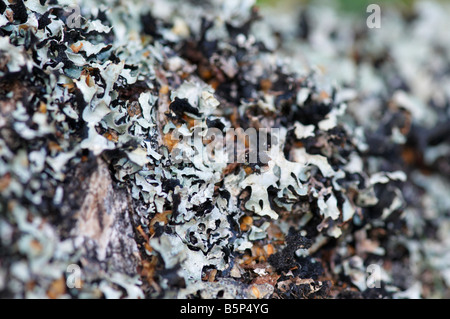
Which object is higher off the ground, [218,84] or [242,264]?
[218,84]

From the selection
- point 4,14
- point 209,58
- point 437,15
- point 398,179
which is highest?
point 437,15

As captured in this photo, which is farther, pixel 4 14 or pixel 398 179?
pixel 398 179

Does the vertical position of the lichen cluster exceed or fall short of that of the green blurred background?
it falls short

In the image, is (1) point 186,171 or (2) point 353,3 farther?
(2) point 353,3

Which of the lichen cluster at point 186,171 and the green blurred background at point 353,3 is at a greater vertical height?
the green blurred background at point 353,3

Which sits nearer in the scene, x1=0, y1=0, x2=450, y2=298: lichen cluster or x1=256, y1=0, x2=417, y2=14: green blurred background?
x1=0, y1=0, x2=450, y2=298: lichen cluster

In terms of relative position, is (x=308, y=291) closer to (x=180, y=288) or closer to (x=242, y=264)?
(x=242, y=264)

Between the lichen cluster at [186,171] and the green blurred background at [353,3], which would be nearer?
the lichen cluster at [186,171]

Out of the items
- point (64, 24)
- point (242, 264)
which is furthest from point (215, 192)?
point (64, 24)

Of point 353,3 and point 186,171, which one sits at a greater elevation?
point 353,3
